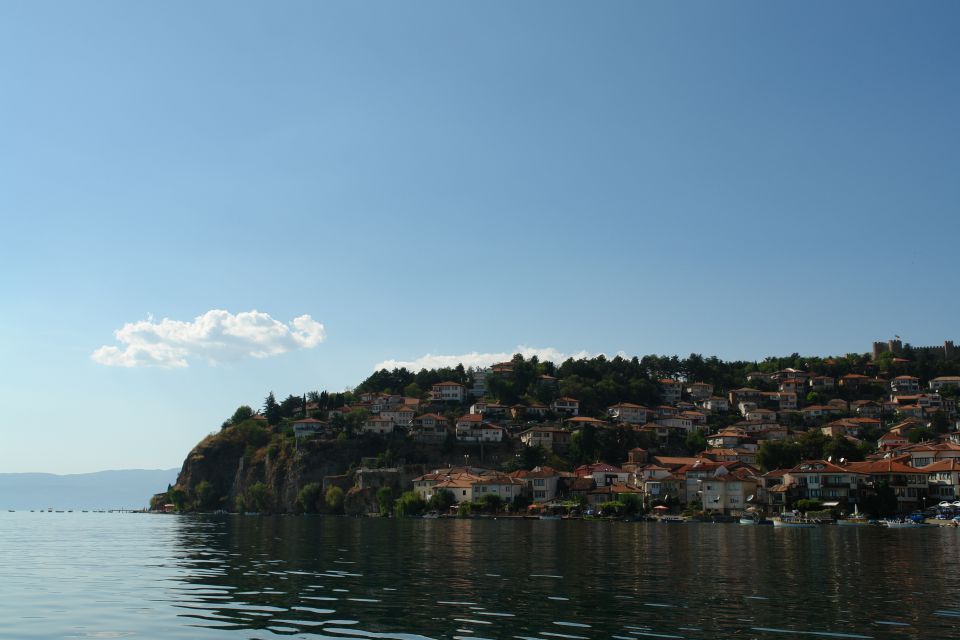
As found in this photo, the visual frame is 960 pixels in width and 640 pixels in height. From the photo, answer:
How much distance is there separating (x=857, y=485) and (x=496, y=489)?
1926 inches

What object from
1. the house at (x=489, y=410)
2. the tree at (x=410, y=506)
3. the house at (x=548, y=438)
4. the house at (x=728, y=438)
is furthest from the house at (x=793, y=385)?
the tree at (x=410, y=506)

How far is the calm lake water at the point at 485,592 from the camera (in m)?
22.1

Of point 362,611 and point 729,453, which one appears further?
point 729,453

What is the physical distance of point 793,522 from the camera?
282 ft

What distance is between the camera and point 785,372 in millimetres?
189875

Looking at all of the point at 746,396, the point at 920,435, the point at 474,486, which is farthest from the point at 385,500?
the point at 746,396

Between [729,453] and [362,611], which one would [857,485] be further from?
[362,611]

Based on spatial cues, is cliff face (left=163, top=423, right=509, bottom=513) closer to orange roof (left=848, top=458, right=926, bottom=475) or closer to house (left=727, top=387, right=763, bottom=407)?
orange roof (left=848, top=458, right=926, bottom=475)

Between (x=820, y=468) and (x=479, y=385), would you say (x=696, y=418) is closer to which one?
(x=479, y=385)

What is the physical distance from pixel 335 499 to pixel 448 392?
51.9 m

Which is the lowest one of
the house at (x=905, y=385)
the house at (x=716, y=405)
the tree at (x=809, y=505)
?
the tree at (x=809, y=505)

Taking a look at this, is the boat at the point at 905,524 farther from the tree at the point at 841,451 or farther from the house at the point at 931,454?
the tree at the point at 841,451

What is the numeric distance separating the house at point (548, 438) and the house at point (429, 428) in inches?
592

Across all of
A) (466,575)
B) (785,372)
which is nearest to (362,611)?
(466,575)
